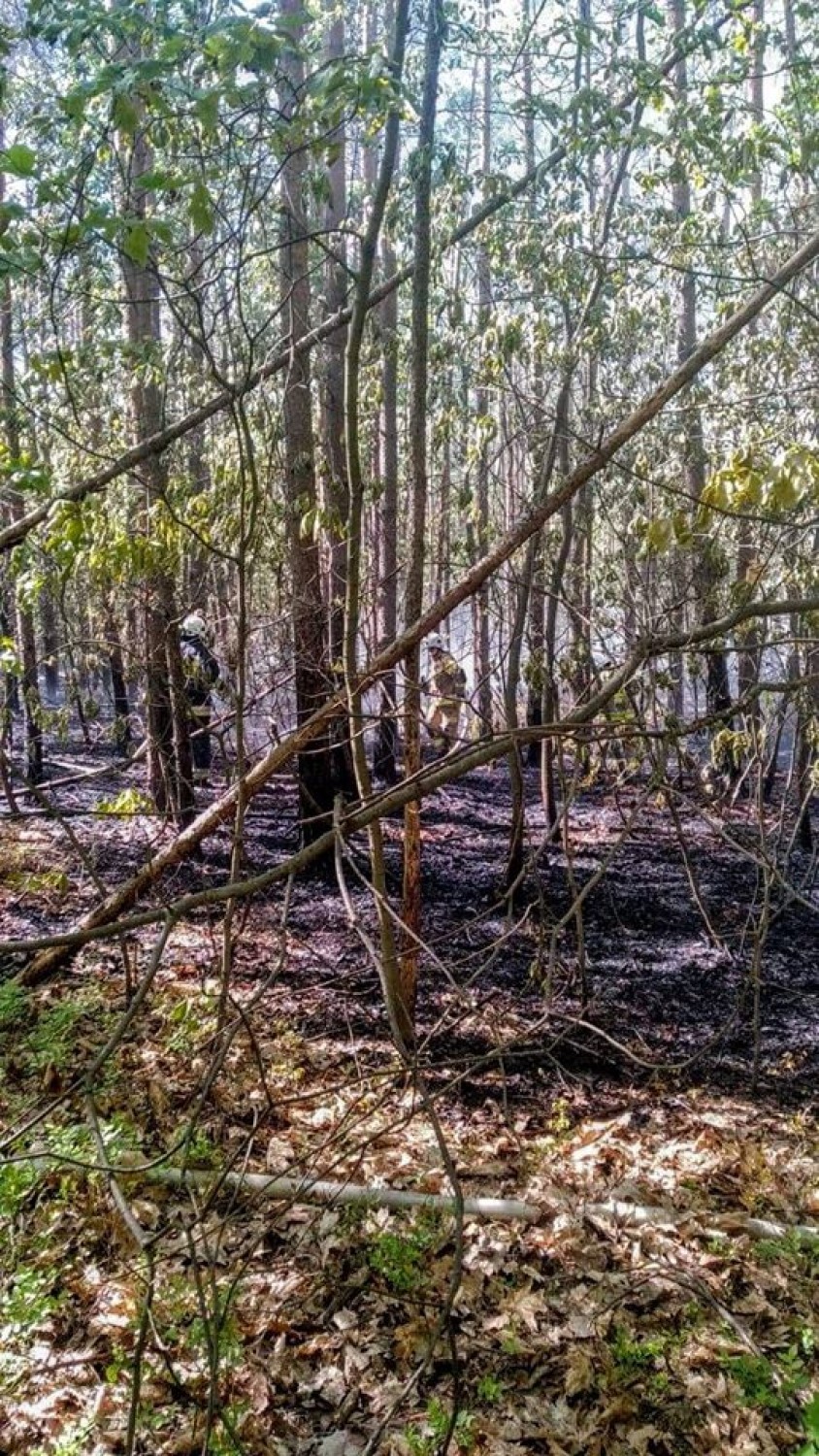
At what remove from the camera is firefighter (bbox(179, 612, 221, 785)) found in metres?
6.45

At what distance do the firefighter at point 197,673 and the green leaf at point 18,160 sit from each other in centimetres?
296

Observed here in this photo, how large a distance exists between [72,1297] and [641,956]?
3922mm

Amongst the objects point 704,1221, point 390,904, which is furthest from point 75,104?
point 704,1221

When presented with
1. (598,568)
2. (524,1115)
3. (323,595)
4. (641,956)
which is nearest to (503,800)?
(598,568)

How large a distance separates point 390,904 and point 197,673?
2.61 m

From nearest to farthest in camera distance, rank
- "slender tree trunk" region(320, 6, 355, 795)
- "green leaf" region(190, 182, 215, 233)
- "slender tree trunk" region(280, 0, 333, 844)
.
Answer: "green leaf" region(190, 182, 215, 233)
"slender tree trunk" region(280, 0, 333, 844)
"slender tree trunk" region(320, 6, 355, 795)

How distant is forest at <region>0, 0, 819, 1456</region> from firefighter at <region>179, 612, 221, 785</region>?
13 cm

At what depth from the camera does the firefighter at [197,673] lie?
645 centimetres

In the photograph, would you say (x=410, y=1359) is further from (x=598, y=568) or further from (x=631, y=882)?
(x=598, y=568)

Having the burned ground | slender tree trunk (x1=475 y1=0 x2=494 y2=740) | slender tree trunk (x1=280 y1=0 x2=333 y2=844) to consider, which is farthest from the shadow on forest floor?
slender tree trunk (x1=475 y1=0 x2=494 y2=740)

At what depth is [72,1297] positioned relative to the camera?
3.24m

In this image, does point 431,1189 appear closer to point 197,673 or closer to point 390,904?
point 390,904

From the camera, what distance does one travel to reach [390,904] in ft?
16.4

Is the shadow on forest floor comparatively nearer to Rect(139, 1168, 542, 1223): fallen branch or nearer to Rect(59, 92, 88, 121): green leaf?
Rect(139, 1168, 542, 1223): fallen branch
